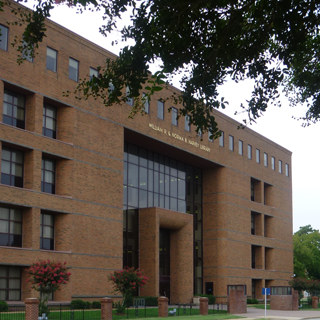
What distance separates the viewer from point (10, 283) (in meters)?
34.8

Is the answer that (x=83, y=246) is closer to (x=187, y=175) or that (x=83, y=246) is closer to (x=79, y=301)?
(x=79, y=301)

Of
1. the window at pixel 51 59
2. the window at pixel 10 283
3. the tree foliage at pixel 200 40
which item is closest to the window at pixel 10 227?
the window at pixel 10 283

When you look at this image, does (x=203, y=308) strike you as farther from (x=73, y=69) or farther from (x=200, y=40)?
(x=200, y=40)

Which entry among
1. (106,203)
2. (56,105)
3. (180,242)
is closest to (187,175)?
(180,242)

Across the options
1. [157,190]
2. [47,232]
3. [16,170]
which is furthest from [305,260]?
[16,170]

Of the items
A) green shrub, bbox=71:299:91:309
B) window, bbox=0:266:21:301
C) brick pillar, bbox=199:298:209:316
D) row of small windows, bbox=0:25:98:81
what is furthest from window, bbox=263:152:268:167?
window, bbox=0:266:21:301

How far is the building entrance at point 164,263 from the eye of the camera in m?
51.3

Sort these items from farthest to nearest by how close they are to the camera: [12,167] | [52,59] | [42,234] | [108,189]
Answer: [108,189]
[52,59]
[42,234]
[12,167]

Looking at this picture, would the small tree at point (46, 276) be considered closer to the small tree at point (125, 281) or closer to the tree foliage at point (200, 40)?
the small tree at point (125, 281)

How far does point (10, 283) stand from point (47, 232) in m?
4.74

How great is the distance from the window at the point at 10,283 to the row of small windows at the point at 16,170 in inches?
220

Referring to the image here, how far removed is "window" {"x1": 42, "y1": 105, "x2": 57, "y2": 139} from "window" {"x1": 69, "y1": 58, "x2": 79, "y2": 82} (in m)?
2.86

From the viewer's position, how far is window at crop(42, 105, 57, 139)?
38938mm

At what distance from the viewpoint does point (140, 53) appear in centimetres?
1274
